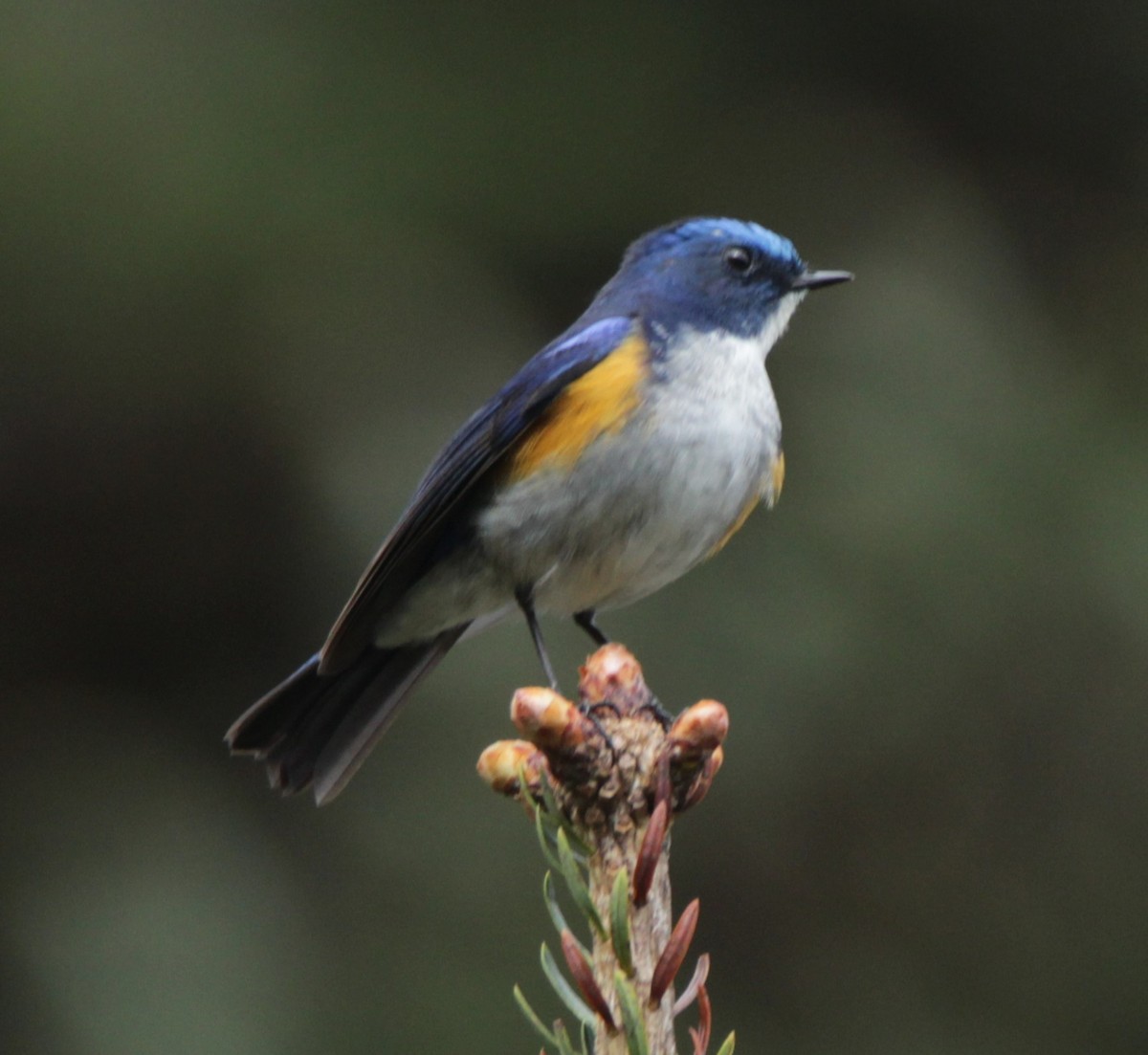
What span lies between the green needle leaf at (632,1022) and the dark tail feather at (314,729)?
4.31 ft

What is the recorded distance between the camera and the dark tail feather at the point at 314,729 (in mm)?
2756

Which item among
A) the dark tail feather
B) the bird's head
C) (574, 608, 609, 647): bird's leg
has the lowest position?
the dark tail feather

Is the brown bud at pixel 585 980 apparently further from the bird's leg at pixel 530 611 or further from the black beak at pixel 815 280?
the black beak at pixel 815 280

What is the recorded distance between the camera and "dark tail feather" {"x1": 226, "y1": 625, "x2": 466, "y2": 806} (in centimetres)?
276

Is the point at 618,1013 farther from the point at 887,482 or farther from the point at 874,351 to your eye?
the point at 874,351

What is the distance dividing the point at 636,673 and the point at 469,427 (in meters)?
1.19

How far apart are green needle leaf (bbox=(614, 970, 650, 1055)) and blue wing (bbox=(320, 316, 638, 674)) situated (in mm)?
1320

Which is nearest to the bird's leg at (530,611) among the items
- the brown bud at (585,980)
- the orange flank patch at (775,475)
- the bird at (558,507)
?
the bird at (558,507)

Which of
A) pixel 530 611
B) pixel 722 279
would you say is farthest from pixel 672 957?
pixel 722 279

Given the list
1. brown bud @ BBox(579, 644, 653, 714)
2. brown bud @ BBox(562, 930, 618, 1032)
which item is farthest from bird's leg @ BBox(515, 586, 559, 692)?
brown bud @ BBox(562, 930, 618, 1032)

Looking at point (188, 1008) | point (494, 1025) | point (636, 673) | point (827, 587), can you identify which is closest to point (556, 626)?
point (827, 587)

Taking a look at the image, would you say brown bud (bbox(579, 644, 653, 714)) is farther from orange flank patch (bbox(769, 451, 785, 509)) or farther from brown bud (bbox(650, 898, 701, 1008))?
orange flank patch (bbox(769, 451, 785, 509))

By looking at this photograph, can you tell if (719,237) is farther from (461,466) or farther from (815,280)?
(461,466)

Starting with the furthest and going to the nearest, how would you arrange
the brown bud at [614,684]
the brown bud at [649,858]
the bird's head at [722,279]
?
the bird's head at [722,279] → the brown bud at [614,684] → the brown bud at [649,858]
